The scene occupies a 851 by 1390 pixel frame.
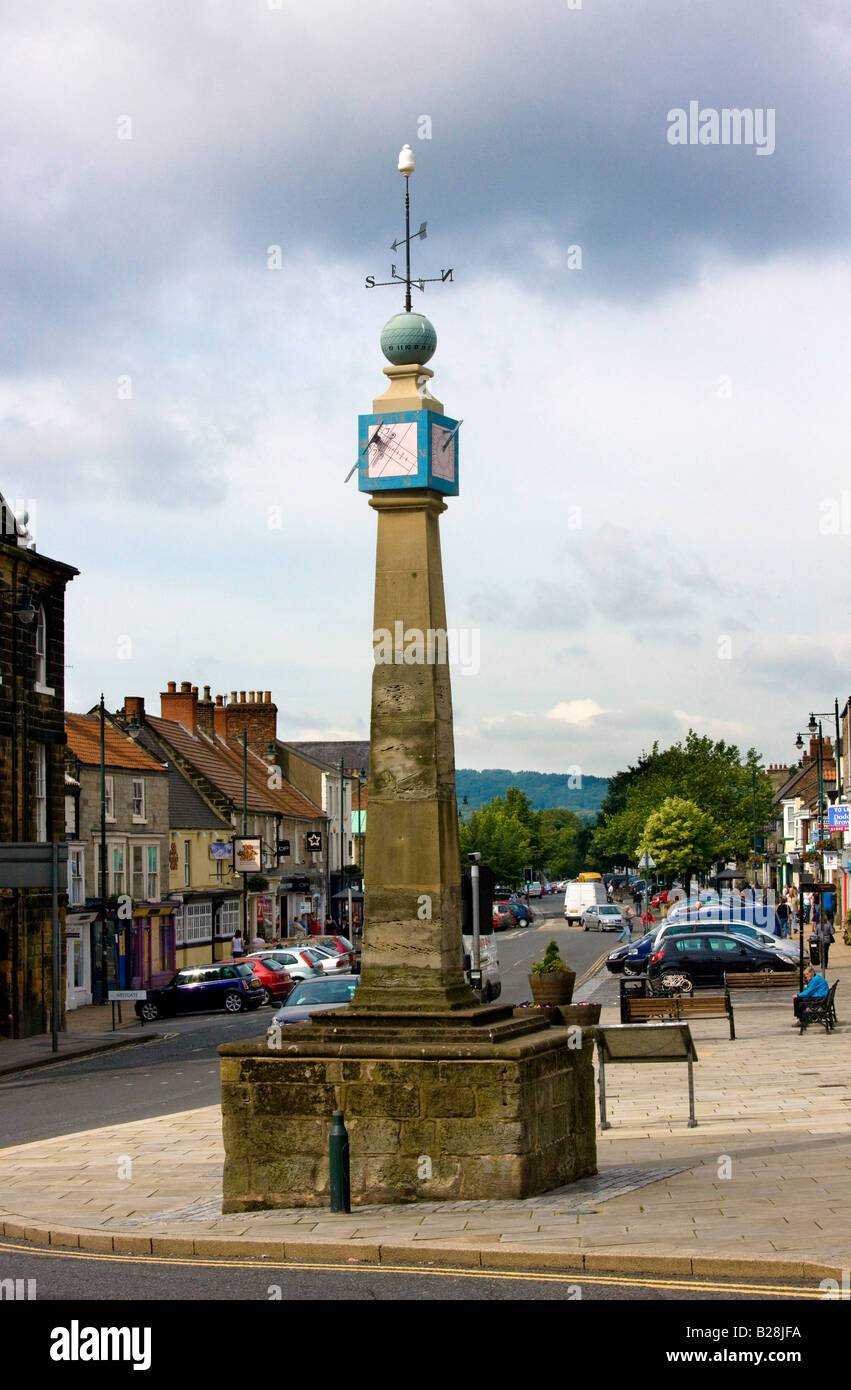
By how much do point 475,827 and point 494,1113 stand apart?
371 feet

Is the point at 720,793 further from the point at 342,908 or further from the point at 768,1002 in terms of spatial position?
the point at 768,1002

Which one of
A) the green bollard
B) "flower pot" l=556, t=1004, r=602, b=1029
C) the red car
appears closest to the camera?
the green bollard

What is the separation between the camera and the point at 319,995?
27.0 m

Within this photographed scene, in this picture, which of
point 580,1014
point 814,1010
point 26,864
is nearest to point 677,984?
point 814,1010

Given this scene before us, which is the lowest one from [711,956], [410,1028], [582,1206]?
[711,956]

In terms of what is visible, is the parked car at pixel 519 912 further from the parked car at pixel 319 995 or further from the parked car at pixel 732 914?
the parked car at pixel 319 995

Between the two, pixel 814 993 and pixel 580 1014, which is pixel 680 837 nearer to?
pixel 814 993

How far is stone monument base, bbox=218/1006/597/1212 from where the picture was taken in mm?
11828

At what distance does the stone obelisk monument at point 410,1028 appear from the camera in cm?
1191

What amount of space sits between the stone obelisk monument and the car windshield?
13261 millimetres

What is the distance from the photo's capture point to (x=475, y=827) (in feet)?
409

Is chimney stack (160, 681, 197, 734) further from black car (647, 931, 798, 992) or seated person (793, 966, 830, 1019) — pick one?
seated person (793, 966, 830, 1019)

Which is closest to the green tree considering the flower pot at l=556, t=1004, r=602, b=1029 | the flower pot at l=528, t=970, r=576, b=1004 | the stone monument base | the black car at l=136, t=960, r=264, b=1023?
the black car at l=136, t=960, r=264, b=1023

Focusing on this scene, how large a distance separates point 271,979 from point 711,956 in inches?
493
